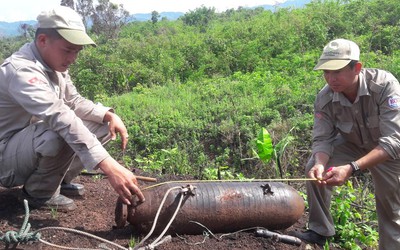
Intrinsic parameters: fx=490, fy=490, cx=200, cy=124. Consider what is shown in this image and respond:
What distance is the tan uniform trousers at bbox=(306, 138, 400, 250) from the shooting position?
4008 millimetres

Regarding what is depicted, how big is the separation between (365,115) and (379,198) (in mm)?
721

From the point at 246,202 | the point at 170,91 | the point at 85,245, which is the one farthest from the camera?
the point at 170,91

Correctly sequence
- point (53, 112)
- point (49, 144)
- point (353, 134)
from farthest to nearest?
point (353, 134) < point (49, 144) < point (53, 112)

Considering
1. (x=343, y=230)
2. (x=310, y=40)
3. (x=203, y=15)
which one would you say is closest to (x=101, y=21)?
(x=203, y=15)

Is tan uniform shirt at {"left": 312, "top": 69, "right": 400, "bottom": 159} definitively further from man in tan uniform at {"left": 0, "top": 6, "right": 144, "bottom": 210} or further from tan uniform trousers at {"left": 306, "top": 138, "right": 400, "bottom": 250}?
man in tan uniform at {"left": 0, "top": 6, "right": 144, "bottom": 210}

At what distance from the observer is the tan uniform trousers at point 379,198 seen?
4008 mm

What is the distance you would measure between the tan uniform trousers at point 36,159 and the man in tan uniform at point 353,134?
1.93 metres

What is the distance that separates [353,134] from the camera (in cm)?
414

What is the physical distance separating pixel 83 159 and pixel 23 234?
1.96 ft

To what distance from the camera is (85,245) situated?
11.1 ft

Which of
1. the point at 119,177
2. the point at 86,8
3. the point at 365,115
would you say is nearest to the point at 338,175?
the point at 365,115

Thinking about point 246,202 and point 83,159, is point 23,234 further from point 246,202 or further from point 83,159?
point 246,202

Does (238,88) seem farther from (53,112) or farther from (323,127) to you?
(53,112)

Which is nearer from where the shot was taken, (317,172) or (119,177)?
(119,177)
